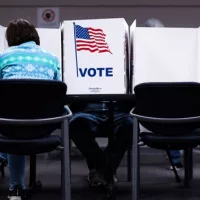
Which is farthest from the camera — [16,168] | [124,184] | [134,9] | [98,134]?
[134,9]

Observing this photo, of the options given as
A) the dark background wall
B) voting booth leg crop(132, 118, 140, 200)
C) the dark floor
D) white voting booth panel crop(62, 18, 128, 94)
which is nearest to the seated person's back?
white voting booth panel crop(62, 18, 128, 94)

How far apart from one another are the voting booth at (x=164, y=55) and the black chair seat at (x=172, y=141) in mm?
506

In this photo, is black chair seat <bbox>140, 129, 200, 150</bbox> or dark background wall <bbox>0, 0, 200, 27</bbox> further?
dark background wall <bbox>0, 0, 200, 27</bbox>

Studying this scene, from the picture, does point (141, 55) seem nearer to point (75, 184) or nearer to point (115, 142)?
point (115, 142)

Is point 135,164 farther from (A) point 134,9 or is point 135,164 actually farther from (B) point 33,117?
(A) point 134,9

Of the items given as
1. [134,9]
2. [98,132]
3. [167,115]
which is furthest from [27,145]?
[134,9]

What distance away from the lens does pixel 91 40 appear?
2340 mm

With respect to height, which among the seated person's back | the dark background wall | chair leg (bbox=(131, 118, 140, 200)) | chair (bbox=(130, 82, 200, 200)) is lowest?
chair leg (bbox=(131, 118, 140, 200))

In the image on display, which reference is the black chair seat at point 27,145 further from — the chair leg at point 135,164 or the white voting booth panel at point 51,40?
the white voting booth panel at point 51,40

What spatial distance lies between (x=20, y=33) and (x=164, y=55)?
0.87 meters

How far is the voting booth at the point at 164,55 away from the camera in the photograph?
7.61 ft

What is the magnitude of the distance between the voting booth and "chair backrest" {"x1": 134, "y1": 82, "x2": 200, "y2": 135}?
0.50m

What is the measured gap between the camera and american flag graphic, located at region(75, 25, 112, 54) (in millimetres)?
2312

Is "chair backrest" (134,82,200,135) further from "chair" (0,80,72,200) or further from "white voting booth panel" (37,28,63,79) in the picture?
"white voting booth panel" (37,28,63,79)
